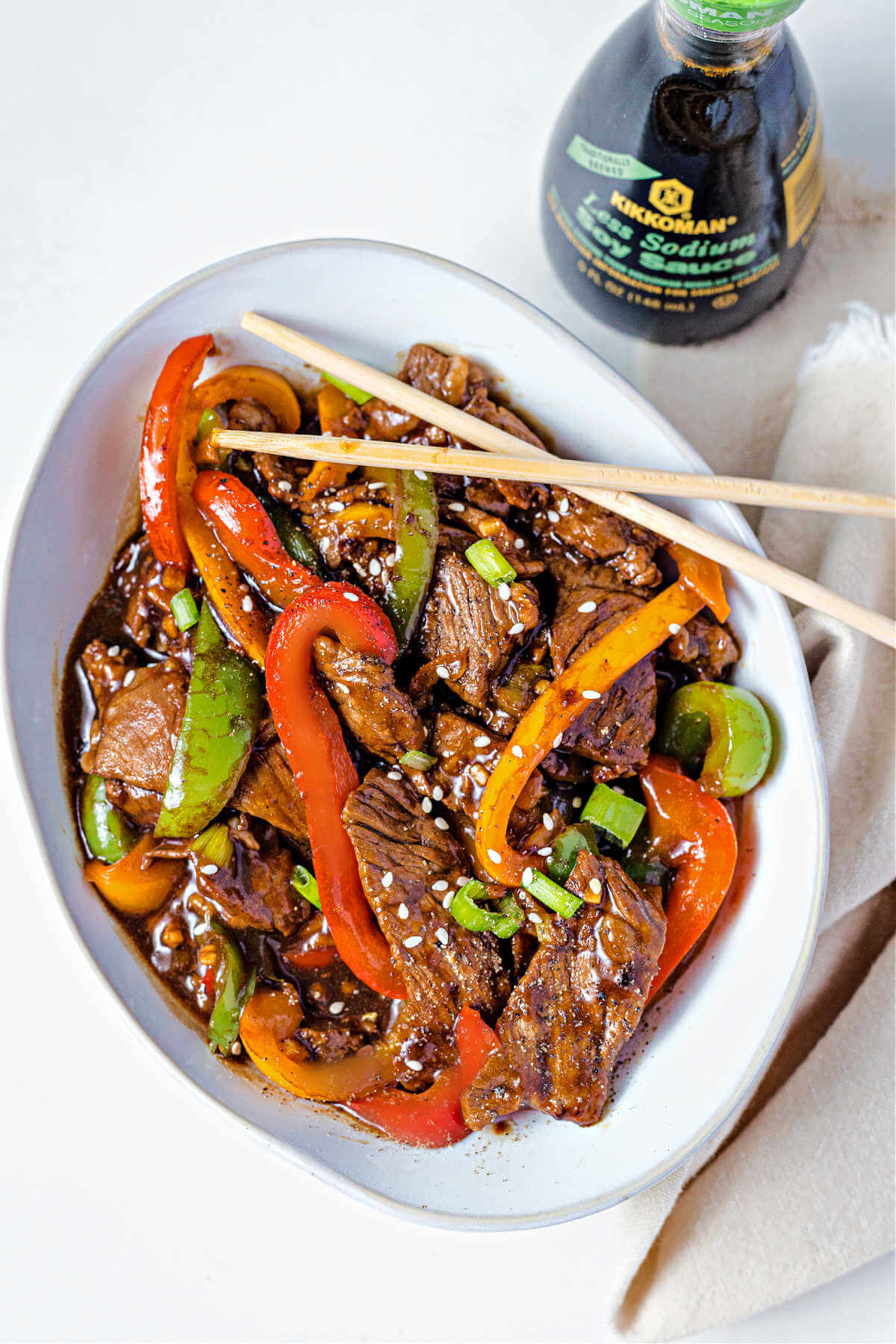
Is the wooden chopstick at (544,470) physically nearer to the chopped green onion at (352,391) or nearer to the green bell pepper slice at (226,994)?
the chopped green onion at (352,391)

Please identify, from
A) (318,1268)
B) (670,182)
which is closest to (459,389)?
(670,182)

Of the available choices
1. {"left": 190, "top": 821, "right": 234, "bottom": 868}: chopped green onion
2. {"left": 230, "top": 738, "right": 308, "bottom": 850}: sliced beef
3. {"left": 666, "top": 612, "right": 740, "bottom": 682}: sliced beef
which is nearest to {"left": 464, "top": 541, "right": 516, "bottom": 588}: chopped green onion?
{"left": 666, "top": 612, "right": 740, "bottom": 682}: sliced beef

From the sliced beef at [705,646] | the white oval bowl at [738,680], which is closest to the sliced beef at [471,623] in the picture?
the sliced beef at [705,646]

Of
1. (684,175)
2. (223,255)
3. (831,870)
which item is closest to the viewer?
(684,175)

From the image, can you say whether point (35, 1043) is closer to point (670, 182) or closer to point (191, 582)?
point (191, 582)

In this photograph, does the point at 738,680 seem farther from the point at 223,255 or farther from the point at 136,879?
the point at 223,255

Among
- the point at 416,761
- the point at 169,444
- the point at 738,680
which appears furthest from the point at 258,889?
the point at 738,680

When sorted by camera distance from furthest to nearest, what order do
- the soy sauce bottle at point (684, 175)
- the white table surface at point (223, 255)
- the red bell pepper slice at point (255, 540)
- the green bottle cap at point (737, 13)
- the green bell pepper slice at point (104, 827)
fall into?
the white table surface at point (223, 255) → the green bell pepper slice at point (104, 827) → the red bell pepper slice at point (255, 540) → the soy sauce bottle at point (684, 175) → the green bottle cap at point (737, 13)
